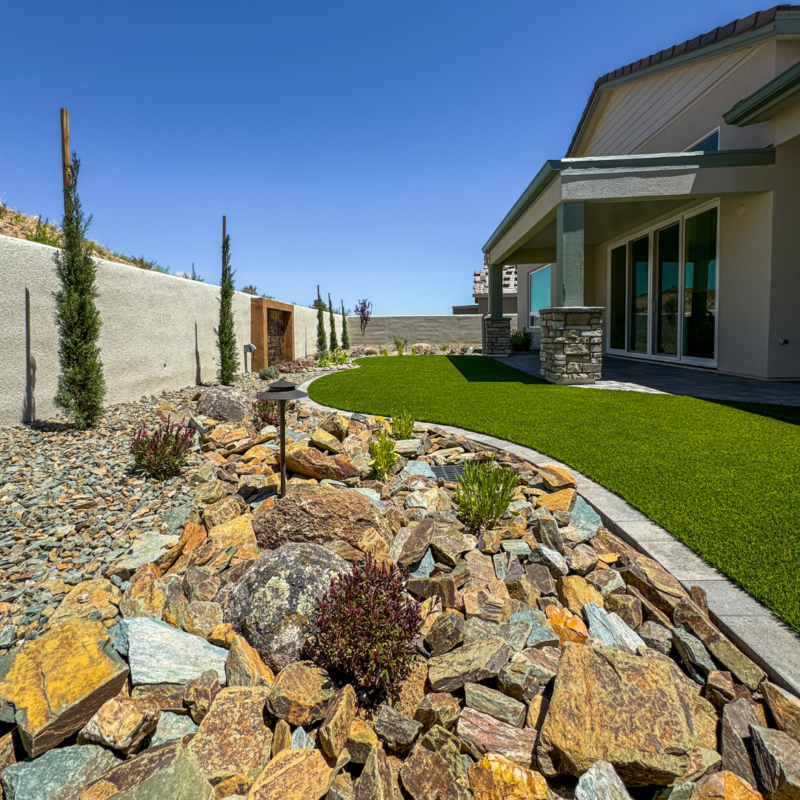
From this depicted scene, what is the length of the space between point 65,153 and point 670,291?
33.8 feet

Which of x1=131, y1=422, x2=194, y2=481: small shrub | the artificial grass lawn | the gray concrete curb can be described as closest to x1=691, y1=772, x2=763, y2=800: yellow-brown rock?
the gray concrete curb

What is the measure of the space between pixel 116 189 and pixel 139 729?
7.96 m

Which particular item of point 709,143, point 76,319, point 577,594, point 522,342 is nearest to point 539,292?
point 522,342

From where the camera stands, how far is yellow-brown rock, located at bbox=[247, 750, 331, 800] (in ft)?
5.29

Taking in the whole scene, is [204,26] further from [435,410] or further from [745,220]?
[745,220]

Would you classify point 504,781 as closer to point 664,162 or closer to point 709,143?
point 664,162

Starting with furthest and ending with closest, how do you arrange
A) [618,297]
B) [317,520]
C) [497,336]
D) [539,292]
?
[539,292], [497,336], [618,297], [317,520]

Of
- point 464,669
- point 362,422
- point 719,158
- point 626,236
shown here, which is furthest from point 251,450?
point 626,236

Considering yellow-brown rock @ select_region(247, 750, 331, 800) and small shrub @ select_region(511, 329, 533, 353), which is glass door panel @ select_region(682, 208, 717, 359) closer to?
small shrub @ select_region(511, 329, 533, 353)

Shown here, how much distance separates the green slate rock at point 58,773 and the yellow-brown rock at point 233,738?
0.32 metres

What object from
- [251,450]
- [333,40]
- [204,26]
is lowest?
[251,450]

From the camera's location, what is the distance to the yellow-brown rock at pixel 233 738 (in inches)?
68.4

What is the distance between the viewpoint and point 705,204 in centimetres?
895

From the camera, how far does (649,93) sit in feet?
37.1
